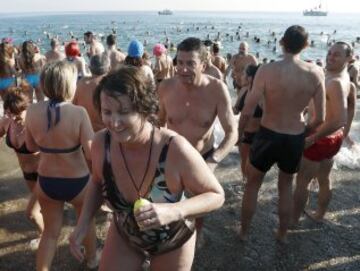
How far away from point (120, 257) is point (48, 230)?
3.53 ft

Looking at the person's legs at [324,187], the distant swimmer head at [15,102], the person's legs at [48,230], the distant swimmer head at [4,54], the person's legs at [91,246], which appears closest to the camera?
the person's legs at [48,230]

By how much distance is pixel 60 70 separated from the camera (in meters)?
2.91

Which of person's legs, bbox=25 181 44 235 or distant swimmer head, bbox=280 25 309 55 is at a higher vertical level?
distant swimmer head, bbox=280 25 309 55

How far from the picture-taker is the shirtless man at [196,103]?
3.32 metres

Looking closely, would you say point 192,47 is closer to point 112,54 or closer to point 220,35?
point 112,54

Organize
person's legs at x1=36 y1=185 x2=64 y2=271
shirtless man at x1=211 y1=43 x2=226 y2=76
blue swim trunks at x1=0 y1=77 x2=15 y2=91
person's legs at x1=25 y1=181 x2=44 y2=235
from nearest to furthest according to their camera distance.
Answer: person's legs at x1=36 y1=185 x2=64 y2=271 < person's legs at x1=25 y1=181 x2=44 y2=235 < blue swim trunks at x1=0 y1=77 x2=15 y2=91 < shirtless man at x1=211 y1=43 x2=226 y2=76

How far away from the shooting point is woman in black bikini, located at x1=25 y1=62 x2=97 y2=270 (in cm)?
292

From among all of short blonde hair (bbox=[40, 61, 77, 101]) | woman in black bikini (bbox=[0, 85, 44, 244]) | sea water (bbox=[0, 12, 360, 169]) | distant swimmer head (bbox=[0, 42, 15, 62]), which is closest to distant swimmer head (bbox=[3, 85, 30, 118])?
woman in black bikini (bbox=[0, 85, 44, 244])

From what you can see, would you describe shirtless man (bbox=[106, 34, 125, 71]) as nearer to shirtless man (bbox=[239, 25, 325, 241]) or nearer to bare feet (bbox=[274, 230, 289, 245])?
shirtless man (bbox=[239, 25, 325, 241])

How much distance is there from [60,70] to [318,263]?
313 cm

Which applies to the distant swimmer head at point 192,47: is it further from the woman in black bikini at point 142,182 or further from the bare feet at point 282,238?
the bare feet at point 282,238

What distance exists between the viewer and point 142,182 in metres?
2.04

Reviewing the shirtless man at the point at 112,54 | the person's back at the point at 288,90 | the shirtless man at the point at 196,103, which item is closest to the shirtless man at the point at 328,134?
the person's back at the point at 288,90

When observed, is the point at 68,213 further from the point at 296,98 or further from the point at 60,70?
the point at 296,98
